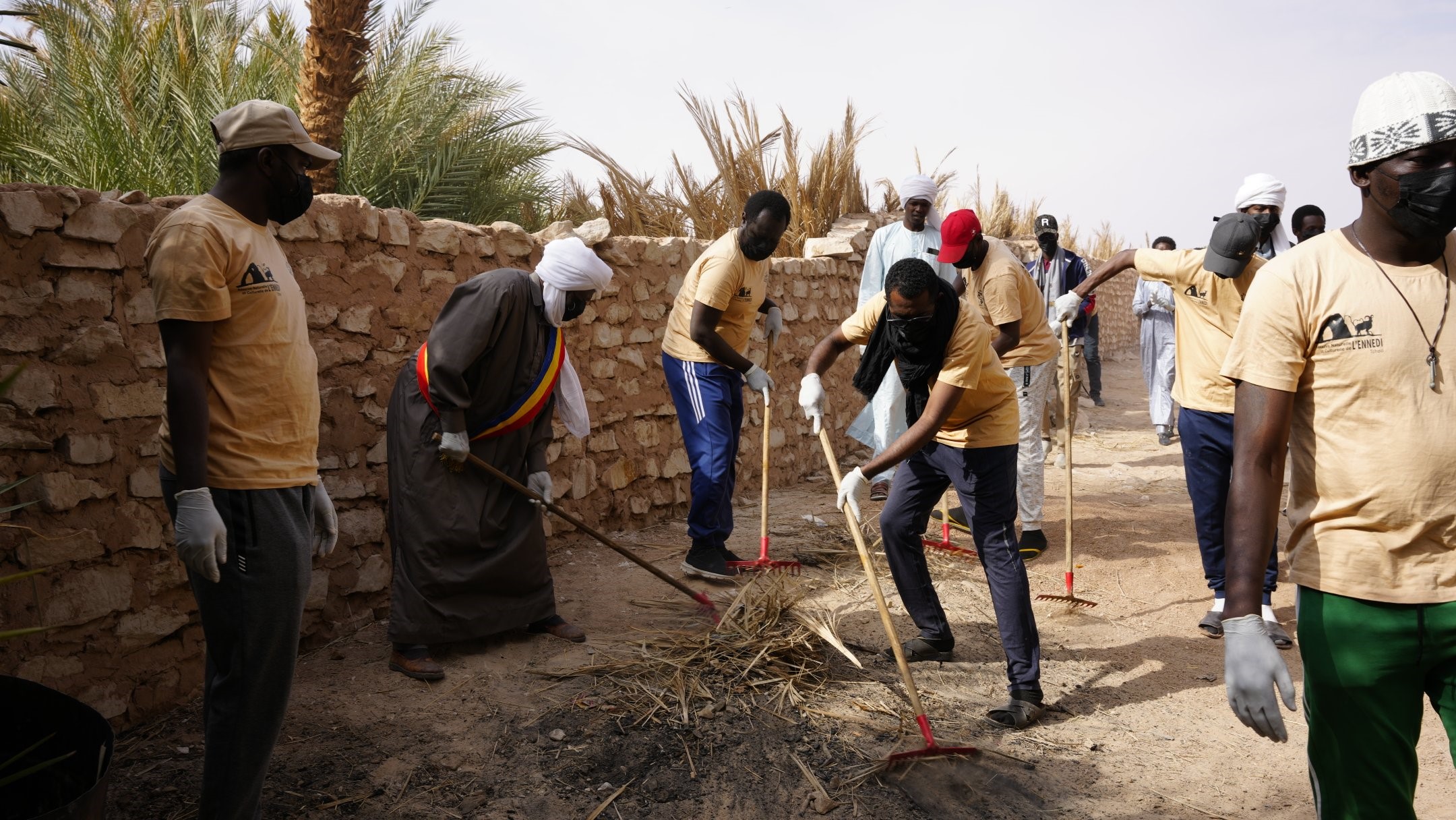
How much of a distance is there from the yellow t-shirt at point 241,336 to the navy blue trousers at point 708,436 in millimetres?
2631

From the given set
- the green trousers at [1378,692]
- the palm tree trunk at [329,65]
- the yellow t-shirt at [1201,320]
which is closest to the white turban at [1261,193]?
the yellow t-shirt at [1201,320]

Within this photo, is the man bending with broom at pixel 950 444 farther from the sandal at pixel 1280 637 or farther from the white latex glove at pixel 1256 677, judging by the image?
the white latex glove at pixel 1256 677

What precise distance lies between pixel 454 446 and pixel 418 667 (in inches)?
35.3

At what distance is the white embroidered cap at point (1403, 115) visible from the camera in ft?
6.21

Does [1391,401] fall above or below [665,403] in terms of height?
above

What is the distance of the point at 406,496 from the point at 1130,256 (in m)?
3.65

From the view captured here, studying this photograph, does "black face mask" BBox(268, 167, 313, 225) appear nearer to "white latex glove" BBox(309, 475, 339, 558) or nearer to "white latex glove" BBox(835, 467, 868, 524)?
"white latex glove" BBox(309, 475, 339, 558)

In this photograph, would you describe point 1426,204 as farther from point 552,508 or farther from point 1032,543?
point 1032,543

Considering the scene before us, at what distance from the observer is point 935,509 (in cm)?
709

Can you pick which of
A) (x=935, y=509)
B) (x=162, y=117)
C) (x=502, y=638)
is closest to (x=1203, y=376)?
(x=935, y=509)

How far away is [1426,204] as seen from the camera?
1901 millimetres

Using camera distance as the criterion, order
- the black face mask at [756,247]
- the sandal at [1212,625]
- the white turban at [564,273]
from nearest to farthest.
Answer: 1. the white turban at [564,273]
2. the sandal at [1212,625]
3. the black face mask at [756,247]

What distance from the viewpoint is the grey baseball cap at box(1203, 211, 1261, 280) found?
13.9 ft

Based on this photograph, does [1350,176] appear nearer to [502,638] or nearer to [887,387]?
[502,638]
